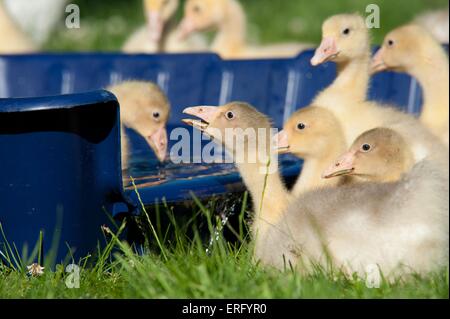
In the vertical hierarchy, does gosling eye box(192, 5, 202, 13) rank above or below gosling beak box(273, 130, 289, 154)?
above

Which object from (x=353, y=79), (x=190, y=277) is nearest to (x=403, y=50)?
(x=353, y=79)

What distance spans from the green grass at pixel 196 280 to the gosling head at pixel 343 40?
1.11m

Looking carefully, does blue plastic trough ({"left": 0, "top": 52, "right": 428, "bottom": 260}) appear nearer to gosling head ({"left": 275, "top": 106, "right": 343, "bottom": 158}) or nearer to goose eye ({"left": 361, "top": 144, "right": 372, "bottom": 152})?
gosling head ({"left": 275, "top": 106, "right": 343, "bottom": 158})

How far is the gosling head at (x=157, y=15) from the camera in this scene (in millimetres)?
6637

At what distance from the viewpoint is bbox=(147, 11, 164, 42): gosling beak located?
663 centimetres

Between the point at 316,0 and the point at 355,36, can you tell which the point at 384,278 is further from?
the point at 316,0

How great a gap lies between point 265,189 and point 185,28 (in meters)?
3.61

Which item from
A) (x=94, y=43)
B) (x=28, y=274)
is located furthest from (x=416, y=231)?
(x=94, y=43)

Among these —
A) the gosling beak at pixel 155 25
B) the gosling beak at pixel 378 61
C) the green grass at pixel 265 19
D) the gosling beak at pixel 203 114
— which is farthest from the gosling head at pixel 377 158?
the green grass at pixel 265 19

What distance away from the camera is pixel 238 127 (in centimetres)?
327

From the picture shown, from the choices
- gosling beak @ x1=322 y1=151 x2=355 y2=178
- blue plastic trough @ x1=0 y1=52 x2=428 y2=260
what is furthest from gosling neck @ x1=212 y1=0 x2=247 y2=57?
gosling beak @ x1=322 y1=151 x2=355 y2=178

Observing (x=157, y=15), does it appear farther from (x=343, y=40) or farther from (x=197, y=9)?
(x=343, y=40)

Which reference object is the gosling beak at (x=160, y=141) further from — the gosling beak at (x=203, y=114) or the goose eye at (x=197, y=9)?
the goose eye at (x=197, y=9)
